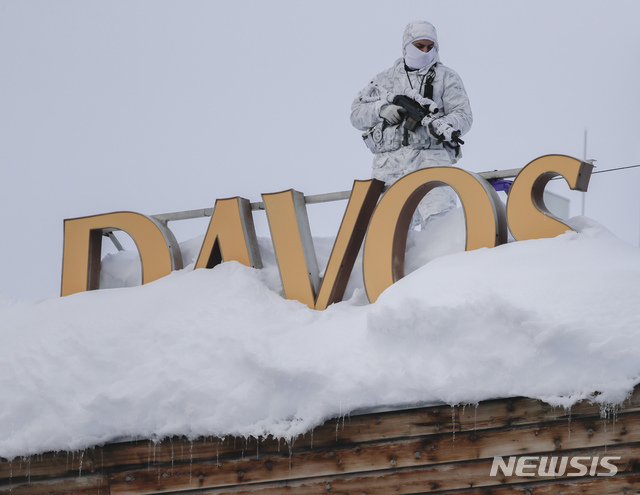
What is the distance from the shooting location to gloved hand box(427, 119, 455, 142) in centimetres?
614

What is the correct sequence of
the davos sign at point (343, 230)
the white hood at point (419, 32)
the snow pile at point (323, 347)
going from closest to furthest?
the snow pile at point (323, 347) < the davos sign at point (343, 230) < the white hood at point (419, 32)

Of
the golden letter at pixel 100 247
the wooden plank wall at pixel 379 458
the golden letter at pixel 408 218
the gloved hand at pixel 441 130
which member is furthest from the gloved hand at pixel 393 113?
the wooden plank wall at pixel 379 458

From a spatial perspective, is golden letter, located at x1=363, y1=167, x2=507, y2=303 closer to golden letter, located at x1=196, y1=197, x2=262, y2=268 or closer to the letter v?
the letter v

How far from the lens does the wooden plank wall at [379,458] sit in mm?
4305

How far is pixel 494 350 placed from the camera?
14.4 ft

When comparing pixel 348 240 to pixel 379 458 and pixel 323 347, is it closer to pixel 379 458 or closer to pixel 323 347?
pixel 323 347

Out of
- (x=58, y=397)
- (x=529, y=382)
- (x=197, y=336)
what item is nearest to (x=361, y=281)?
(x=197, y=336)

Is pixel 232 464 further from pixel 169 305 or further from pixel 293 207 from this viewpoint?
pixel 293 207

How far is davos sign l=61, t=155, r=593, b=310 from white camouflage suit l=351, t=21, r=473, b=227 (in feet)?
2.08

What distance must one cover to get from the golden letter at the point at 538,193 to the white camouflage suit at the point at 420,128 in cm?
105

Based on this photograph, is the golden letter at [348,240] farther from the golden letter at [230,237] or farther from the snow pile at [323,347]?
the golden letter at [230,237]

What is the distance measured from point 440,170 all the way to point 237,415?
2.21 meters

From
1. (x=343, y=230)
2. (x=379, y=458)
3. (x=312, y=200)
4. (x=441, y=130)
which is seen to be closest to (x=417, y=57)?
(x=441, y=130)

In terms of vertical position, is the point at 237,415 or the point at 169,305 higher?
the point at 169,305
